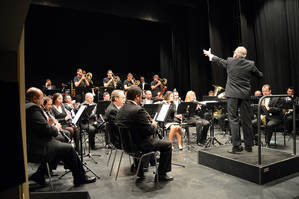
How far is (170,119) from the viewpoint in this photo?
19.6 feet

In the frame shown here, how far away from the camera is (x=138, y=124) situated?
333 centimetres

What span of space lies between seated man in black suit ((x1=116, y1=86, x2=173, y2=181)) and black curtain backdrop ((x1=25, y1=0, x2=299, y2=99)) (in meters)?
5.78

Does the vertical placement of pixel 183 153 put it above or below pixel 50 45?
below

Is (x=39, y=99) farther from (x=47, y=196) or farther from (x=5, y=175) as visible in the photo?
(x=5, y=175)

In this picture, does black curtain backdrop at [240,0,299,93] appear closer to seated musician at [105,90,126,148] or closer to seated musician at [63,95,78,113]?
seated musician at [105,90,126,148]

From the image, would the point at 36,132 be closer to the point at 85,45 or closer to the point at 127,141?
the point at 127,141

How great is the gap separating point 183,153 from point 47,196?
3.15 m

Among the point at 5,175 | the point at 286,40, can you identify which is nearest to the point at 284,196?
the point at 5,175

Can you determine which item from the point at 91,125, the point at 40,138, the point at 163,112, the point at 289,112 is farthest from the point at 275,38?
the point at 40,138

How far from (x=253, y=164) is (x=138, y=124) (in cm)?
171

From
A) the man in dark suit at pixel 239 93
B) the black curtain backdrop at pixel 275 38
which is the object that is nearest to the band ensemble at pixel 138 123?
the man in dark suit at pixel 239 93

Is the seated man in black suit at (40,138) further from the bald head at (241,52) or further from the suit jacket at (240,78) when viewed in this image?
the bald head at (241,52)

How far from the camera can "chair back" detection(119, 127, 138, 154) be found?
334cm

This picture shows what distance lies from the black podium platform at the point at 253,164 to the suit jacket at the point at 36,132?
8.40ft
